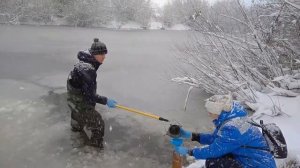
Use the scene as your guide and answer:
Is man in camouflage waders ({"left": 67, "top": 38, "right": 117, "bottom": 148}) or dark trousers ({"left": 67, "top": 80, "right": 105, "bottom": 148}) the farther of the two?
dark trousers ({"left": 67, "top": 80, "right": 105, "bottom": 148})

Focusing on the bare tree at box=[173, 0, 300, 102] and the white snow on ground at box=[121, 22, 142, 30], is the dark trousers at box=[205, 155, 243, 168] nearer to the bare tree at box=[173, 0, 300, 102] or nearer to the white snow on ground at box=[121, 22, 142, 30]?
the bare tree at box=[173, 0, 300, 102]

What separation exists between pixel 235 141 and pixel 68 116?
4345 millimetres

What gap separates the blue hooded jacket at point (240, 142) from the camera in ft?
9.48

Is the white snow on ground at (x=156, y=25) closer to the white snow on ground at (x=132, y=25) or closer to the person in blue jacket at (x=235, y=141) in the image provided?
the white snow on ground at (x=132, y=25)

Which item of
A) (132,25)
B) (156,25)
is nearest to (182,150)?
(132,25)

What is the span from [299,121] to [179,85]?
5.33 metres

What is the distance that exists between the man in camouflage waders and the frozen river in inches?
13.0

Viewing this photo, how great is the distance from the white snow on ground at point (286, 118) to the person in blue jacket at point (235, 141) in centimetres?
142

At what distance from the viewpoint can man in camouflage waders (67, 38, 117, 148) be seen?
16.5 feet

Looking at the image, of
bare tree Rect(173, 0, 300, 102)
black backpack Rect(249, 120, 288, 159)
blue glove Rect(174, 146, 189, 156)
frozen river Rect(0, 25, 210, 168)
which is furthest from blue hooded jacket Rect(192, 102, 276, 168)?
bare tree Rect(173, 0, 300, 102)

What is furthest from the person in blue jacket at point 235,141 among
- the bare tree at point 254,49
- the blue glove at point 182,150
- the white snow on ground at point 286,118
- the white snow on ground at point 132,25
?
the white snow on ground at point 132,25

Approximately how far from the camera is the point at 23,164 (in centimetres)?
474

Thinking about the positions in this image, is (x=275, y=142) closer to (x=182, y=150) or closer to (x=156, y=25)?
(x=182, y=150)

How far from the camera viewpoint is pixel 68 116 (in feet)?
21.3
